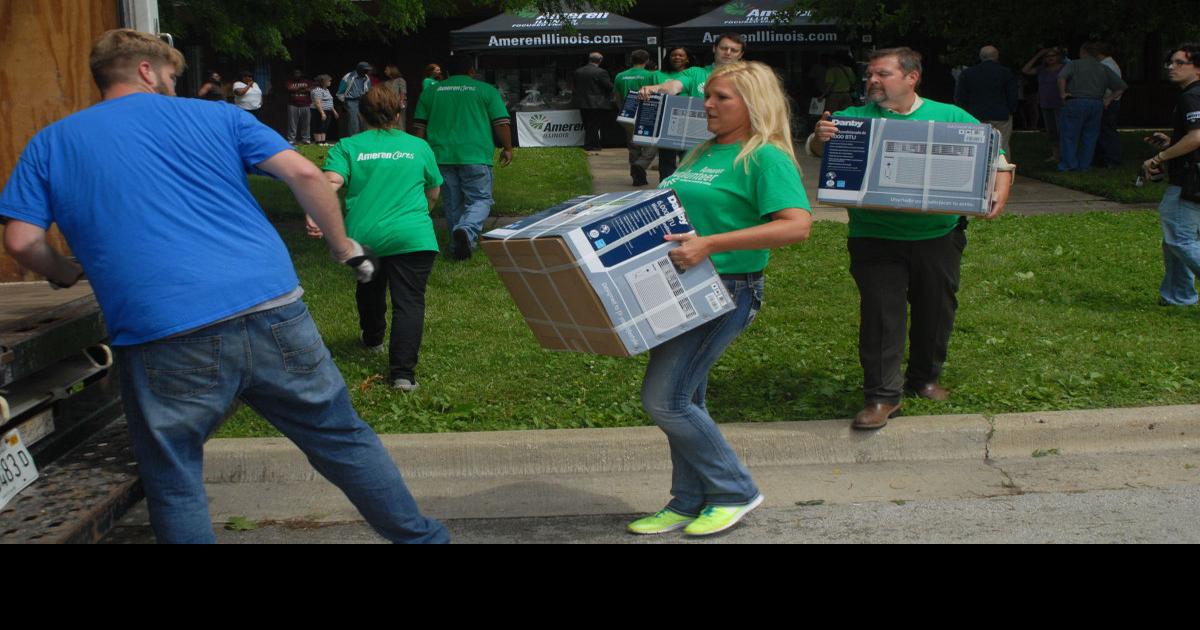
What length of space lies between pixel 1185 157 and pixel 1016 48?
1074cm

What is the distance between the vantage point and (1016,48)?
18.0m

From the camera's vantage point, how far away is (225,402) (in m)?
3.64

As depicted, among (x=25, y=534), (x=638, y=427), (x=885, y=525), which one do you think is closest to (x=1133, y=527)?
(x=885, y=525)

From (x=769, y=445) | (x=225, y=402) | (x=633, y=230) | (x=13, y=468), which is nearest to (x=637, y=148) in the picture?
(x=769, y=445)

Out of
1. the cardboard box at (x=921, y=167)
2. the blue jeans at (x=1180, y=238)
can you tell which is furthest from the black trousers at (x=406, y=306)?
the blue jeans at (x=1180, y=238)

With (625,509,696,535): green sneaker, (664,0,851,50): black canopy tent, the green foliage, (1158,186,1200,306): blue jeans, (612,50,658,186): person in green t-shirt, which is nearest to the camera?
(625,509,696,535): green sneaker

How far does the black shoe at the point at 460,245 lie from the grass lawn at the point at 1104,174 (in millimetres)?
7460

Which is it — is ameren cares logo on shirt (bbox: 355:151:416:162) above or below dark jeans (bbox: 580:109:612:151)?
above

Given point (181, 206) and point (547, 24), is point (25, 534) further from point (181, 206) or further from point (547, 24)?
point (547, 24)

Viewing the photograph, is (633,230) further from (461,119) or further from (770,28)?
(770,28)

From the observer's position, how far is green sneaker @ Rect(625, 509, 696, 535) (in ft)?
16.4

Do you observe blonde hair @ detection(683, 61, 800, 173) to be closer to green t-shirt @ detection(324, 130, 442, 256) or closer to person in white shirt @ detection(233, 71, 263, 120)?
green t-shirt @ detection(324, 130, 442, 256)

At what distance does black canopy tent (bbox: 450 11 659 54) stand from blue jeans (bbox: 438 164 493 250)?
39.4 ft

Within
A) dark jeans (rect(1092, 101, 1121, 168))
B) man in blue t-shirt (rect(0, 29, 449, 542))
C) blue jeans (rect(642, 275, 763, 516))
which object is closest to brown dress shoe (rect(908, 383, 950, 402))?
blue jeans (rect(642, 275, 763, 516))
